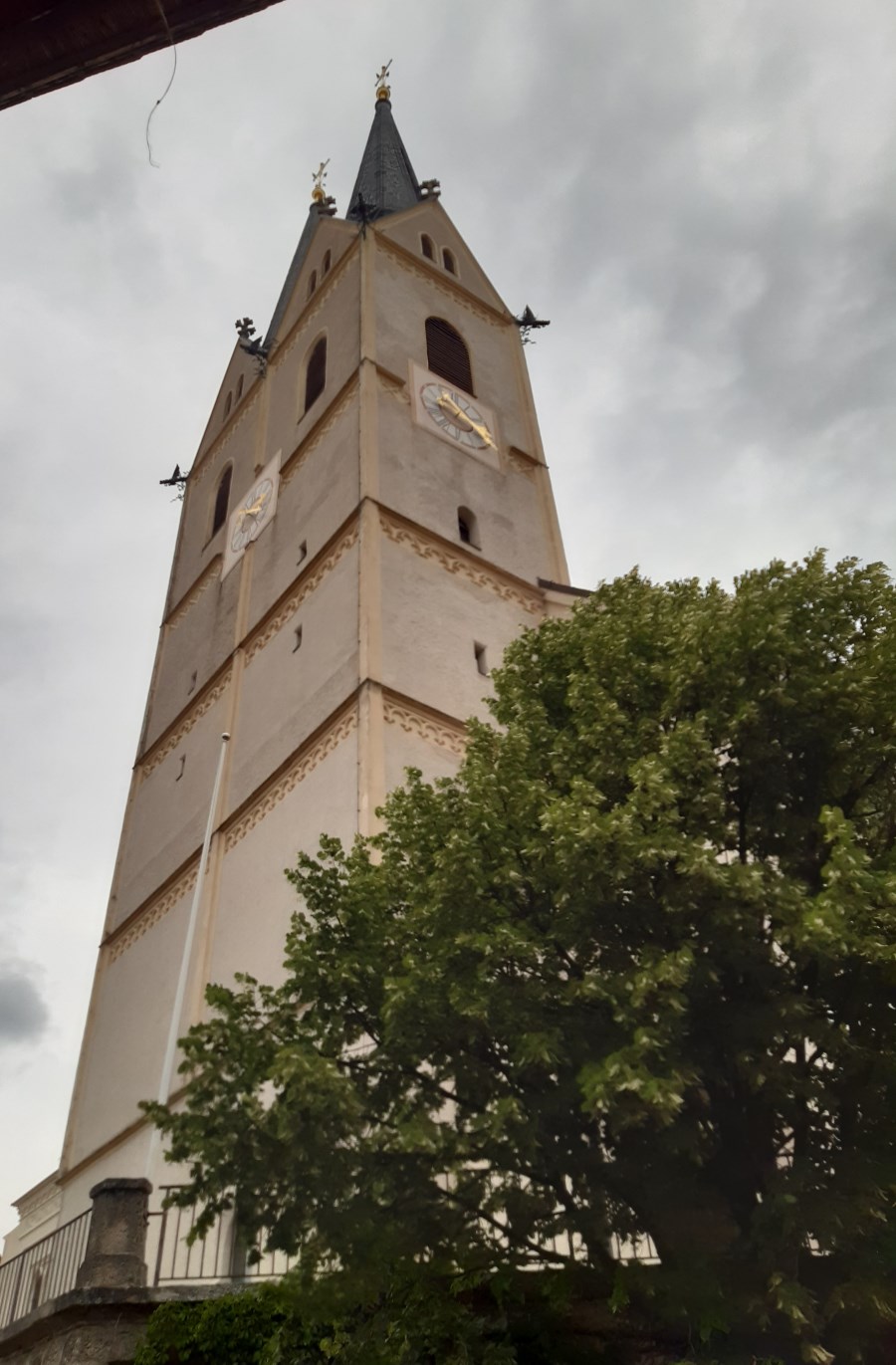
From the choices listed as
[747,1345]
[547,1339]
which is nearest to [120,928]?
[547,1339]

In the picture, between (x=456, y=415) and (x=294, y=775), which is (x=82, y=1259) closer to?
(x=294, y=775)

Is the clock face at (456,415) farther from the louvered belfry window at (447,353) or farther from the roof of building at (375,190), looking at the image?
the roof of building at (375,190)

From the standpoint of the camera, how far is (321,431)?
2266 centimetres

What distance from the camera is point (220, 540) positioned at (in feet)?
83.9

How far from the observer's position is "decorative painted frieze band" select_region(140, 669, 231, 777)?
71.1ft

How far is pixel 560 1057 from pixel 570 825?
147 cm

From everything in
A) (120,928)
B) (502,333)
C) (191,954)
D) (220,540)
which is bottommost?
(191,954)

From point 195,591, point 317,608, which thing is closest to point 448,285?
point 195,591

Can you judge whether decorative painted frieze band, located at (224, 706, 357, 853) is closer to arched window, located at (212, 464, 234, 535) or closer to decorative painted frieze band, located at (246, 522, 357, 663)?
decorative painted frieze band, located at (246, 522, 357, 663)

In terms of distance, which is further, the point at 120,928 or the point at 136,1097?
the point at 120,928

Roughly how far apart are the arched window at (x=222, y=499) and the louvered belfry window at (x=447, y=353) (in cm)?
562

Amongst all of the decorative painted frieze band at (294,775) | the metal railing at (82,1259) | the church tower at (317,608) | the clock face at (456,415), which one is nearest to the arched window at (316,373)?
the church tower at (317,608)

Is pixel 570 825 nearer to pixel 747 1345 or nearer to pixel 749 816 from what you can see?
pixel 749 816

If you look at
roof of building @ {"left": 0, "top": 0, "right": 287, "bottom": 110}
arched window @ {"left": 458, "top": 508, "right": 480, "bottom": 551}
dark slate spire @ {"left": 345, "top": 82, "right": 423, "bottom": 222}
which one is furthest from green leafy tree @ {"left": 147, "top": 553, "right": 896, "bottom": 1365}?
dark slate spire @ {"left": 345, "top": 82, "right": 423, "bottom": 222}
